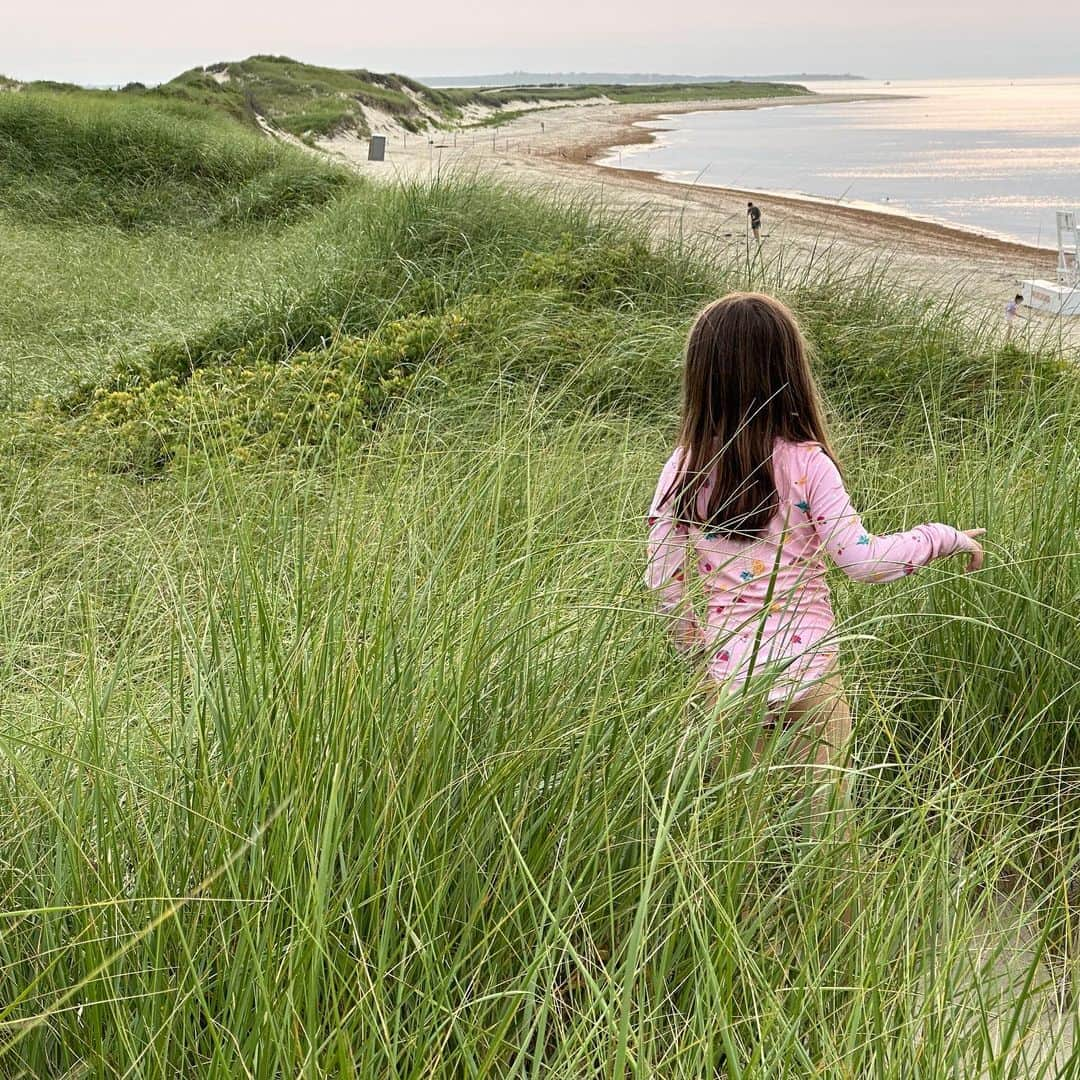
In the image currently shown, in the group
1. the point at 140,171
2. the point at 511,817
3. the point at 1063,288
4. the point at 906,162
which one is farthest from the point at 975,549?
the point at 906,162

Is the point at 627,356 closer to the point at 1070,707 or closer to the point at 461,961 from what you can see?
the point at 1070,707

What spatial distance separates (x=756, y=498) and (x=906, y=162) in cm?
4594

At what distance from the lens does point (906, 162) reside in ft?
144

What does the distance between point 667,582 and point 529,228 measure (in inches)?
252

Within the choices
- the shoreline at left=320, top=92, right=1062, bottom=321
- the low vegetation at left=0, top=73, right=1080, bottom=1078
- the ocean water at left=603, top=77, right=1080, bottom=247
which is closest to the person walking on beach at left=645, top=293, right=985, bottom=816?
the low vegetation at left=0, top=73, right=1080, bottom=1078

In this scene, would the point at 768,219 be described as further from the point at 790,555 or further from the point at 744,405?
the point at 790,555

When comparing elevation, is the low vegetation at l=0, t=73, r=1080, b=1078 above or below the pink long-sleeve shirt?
below

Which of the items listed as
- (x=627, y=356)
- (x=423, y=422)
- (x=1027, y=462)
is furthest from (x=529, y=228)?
(x=1027, y=462)

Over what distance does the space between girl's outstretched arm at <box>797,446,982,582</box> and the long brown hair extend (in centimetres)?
8

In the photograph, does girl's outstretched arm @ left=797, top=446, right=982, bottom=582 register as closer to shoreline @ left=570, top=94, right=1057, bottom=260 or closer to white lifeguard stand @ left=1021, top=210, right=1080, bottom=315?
white lifeguard stand @ left=1021, top=210, right=1080, bottom=315

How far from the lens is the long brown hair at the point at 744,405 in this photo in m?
2.43

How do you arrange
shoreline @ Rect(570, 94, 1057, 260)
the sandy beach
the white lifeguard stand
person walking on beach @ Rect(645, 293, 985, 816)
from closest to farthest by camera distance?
person walking on beach @ Rect(645, 293, 985, 816)
the sandy beach
the white lifeguard stand
shoreline @ Rect(570, 94, 1057, 260)

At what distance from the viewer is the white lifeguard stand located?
11.5 m

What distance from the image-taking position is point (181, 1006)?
134 centimetres
